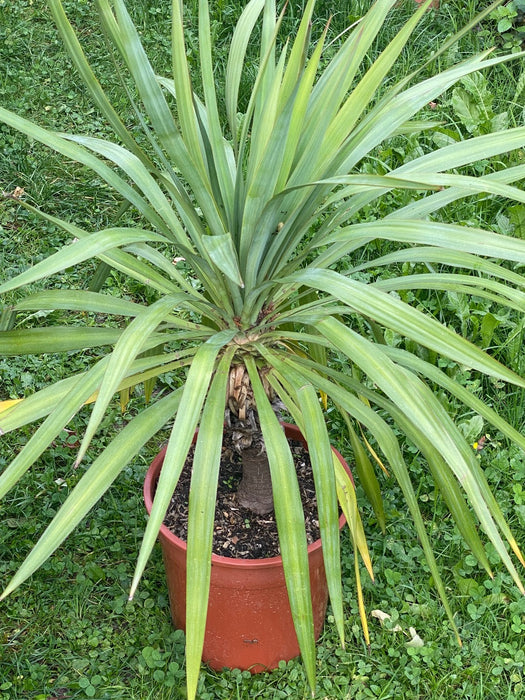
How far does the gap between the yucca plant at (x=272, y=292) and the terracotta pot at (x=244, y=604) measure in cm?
27

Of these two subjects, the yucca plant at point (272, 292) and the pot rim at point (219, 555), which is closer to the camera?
the yucca plant at point (272, 292)

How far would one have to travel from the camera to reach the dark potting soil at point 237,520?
7.01 feet

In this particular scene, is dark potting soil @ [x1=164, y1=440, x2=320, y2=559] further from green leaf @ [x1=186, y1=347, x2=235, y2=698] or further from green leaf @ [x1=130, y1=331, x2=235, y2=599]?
green leaf @ [x1=130, y1=331, x2=235, y2=599]

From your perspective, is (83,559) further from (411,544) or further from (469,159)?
(469,159)

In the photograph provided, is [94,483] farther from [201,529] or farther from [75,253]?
[75,253]

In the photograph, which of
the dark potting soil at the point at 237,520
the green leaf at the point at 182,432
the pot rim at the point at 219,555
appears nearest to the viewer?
the green leaf at the point at 182,432

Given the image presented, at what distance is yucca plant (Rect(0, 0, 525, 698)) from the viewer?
1468 millimetres

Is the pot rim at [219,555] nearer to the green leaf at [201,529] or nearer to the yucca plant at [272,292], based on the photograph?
the yucca plant at [272,292]

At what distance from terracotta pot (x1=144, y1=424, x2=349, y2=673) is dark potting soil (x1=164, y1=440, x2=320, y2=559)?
2.9 inches

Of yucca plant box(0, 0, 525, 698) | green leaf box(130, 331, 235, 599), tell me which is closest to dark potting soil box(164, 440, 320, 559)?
yucca plant box(0, 0, 525, 698)

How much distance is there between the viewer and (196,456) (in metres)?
1.61

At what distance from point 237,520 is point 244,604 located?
0.21 m

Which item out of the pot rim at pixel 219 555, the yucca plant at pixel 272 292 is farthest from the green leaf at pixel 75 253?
the pot rim at pixel 219 555

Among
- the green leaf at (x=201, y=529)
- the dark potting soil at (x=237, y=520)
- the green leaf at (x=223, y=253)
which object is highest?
the green leaf at (x=223, y=253)
